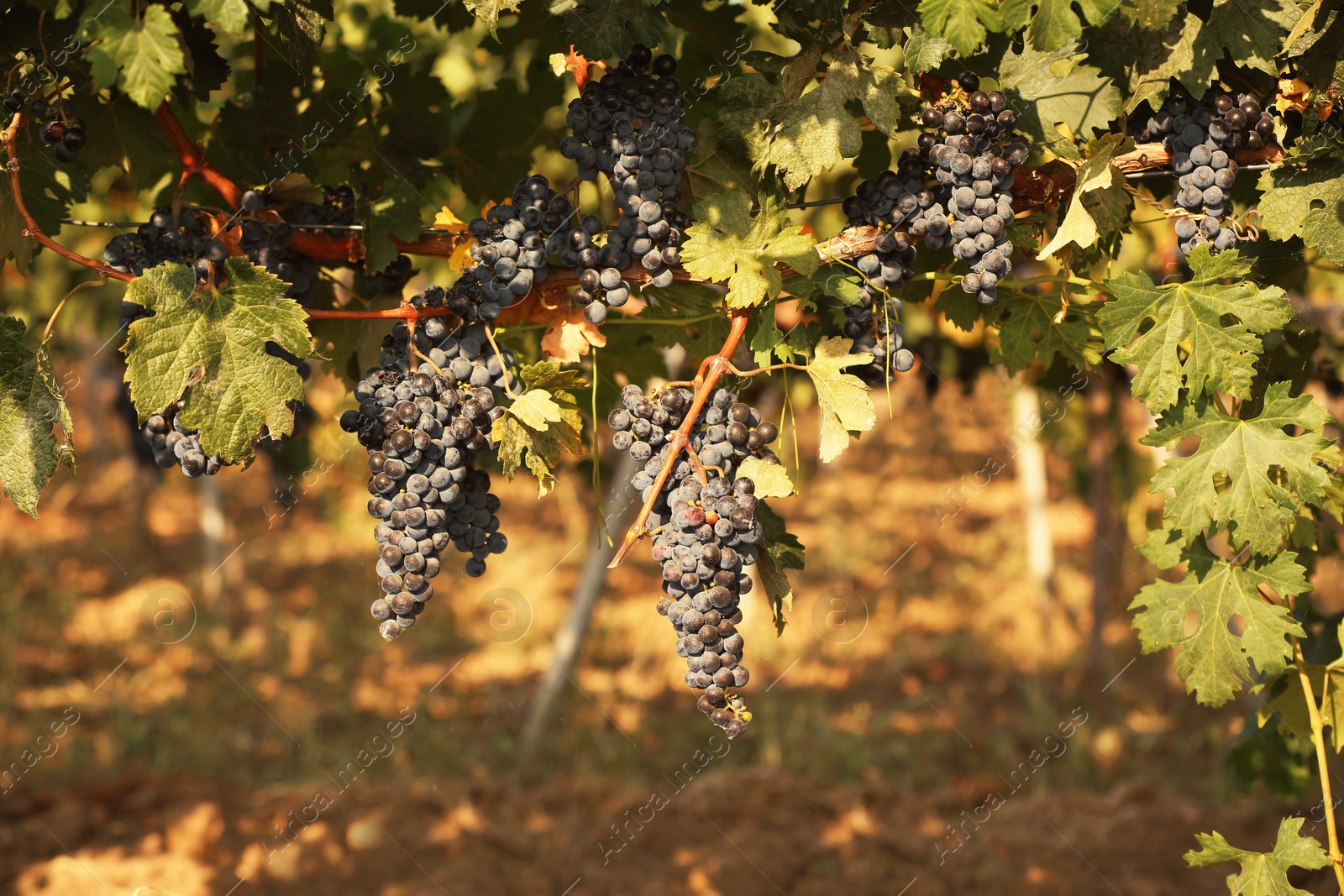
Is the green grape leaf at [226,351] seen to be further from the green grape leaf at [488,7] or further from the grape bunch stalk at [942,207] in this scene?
the grape bunch stalk at [942,207]

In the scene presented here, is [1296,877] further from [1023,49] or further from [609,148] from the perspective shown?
[609,148]

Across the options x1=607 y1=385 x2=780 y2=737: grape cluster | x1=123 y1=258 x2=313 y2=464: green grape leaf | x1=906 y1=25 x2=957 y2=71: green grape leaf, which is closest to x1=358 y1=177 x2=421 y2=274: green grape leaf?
x1=123 y1=258 x2=313 y2=464: green grape leaf

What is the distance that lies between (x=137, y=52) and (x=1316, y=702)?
2.43 meters

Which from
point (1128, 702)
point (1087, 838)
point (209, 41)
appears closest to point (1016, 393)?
point (1128, 702)

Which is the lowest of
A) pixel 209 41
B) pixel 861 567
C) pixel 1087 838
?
pixel 861 567

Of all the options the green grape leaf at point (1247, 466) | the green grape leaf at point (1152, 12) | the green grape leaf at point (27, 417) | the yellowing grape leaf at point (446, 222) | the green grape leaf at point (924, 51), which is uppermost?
the green grape leaf at point (1152, 12)

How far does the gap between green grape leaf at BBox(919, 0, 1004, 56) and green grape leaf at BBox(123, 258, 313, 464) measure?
102 cm

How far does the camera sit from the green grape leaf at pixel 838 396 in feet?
5.65

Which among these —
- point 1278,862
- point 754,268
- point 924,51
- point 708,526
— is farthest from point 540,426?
point 1278,862

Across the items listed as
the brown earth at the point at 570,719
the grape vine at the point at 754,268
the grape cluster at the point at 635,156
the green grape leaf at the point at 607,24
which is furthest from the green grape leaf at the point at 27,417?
the brown earth at the point at 570,719

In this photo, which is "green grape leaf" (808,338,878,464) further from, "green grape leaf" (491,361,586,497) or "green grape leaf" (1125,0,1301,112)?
"green grape leaf" (1125,0,1301,112)

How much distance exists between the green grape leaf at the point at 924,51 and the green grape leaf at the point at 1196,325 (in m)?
0.45

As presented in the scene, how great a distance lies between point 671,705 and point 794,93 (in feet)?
18.9

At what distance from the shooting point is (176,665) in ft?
25.1
